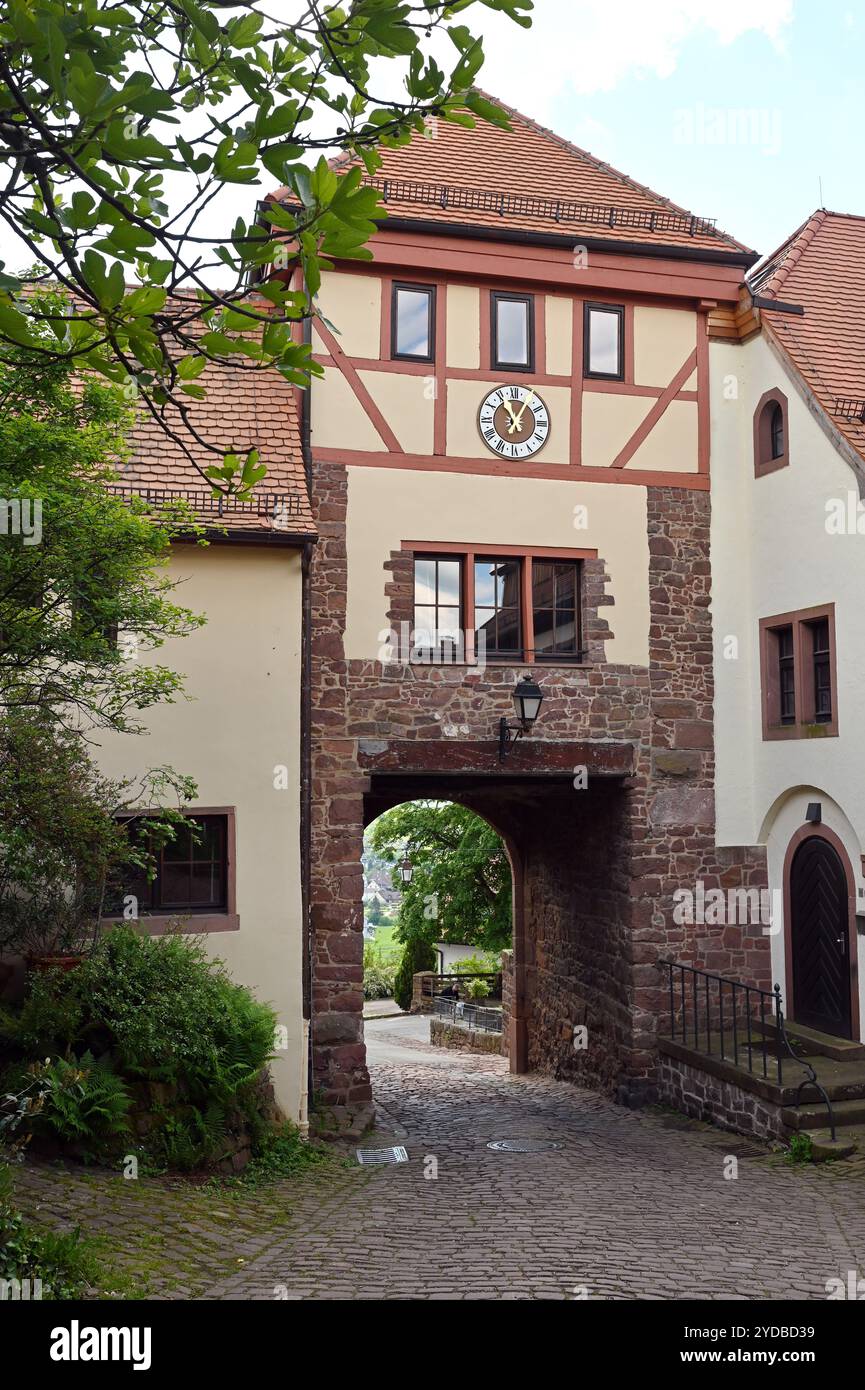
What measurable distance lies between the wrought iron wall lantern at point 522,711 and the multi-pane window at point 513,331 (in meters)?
3.52

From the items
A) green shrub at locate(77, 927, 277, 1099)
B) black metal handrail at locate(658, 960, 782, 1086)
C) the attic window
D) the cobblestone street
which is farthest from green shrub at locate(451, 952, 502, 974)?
green shrub at locate(77, 927, 277, 1099)

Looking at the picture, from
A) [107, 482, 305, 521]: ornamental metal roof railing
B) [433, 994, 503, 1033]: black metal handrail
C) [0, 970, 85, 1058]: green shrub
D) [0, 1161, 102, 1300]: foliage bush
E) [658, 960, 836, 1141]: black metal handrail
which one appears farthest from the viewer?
[433, 994, 503, 1033]: black metal handrail

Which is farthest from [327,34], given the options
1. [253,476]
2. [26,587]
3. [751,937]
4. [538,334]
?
[751,937]

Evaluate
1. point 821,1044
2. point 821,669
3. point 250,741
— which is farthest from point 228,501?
point 821,1044

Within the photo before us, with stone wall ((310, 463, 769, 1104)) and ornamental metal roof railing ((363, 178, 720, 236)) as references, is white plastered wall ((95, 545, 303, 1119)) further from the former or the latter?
ornamental metal roof railing ((363, 178, 720, 236))

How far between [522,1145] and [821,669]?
5808mm

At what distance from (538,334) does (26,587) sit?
809 centimetres

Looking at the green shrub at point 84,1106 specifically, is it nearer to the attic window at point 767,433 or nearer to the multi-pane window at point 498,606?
the multi-pane window at point 498,606

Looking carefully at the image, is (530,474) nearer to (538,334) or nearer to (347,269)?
(538,334)

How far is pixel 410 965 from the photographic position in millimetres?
29922

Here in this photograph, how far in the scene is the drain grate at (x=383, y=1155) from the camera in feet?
34.9

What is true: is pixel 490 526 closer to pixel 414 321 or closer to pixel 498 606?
pixel 498 606

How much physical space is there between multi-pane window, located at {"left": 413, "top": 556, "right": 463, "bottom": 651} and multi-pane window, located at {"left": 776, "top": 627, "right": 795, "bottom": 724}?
146 inches

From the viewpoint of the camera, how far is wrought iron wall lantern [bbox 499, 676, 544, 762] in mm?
12016
